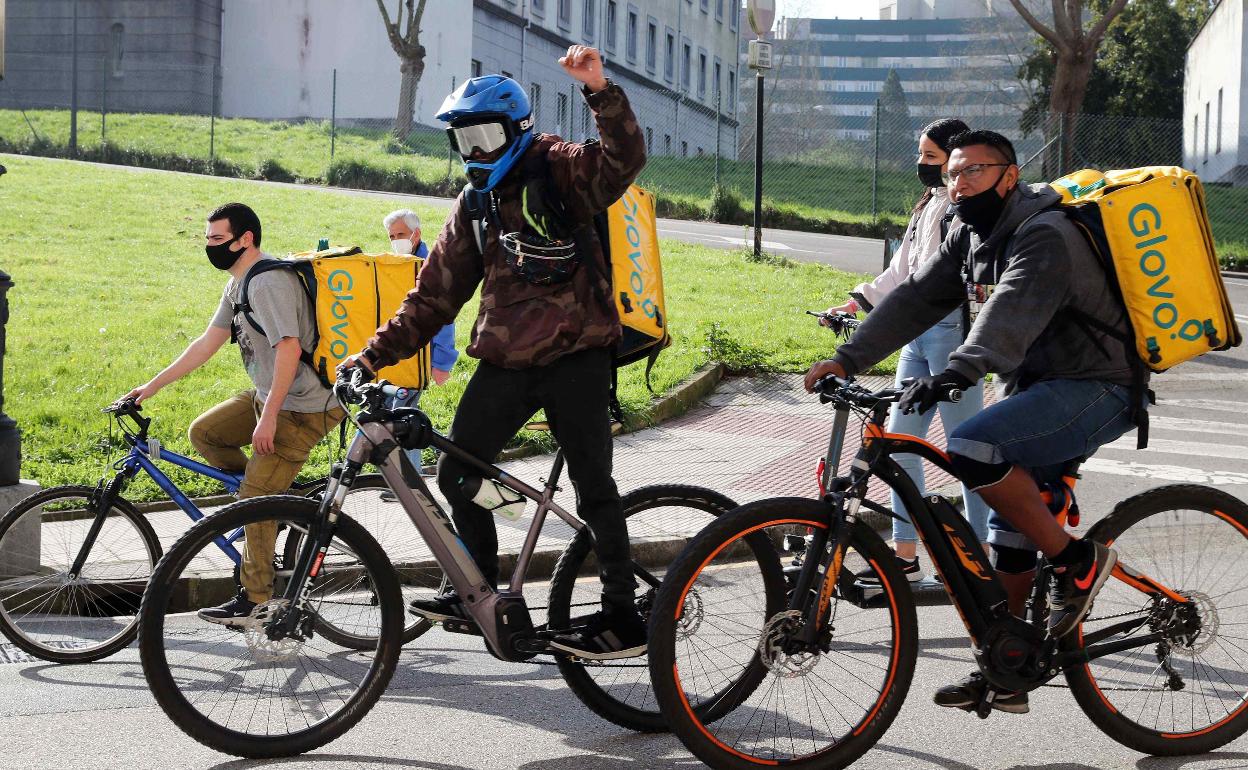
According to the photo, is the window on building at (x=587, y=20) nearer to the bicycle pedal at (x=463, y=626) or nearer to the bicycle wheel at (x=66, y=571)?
the bicycle wheel at (x=66, y=571)

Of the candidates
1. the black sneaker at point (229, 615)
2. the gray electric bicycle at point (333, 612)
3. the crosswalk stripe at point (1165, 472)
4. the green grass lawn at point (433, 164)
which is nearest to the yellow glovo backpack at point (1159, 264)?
the gray electric bicycle at point (333, 612)

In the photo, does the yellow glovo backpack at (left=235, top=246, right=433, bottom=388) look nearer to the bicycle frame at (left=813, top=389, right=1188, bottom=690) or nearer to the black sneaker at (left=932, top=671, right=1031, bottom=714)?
the bicycle frame at (left=813, top=389, right=1188, bottom=690)

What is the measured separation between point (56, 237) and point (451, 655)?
14.1 meters

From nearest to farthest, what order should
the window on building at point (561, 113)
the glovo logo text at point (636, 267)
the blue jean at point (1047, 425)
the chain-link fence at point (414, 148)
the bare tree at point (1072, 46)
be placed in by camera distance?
the blue jean at point (1047, 425) → the glovo logo text at point (636, 267) → the chain-link fence at point (414, 148) → the bare tree at point (1072, 46) → the window on building at point (561, 113)

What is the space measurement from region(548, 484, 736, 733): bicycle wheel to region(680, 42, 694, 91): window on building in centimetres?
5524

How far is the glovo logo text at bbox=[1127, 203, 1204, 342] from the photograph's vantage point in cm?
409

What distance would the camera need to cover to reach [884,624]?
13.3 feet

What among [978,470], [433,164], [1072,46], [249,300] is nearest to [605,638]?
[978,470]

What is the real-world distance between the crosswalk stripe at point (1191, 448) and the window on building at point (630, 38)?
1716 inches

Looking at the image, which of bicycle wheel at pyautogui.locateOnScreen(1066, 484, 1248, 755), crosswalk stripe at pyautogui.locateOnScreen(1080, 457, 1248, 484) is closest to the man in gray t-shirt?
bicycle wheel at pyautogui.locateOnScreen(1066, 484, 1248, 755)

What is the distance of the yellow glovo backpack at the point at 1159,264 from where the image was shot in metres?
4.09

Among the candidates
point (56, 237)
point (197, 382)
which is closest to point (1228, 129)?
point (56, 237)

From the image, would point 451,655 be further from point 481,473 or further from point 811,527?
point 811,527

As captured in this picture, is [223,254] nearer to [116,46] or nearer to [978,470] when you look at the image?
[978,470]
